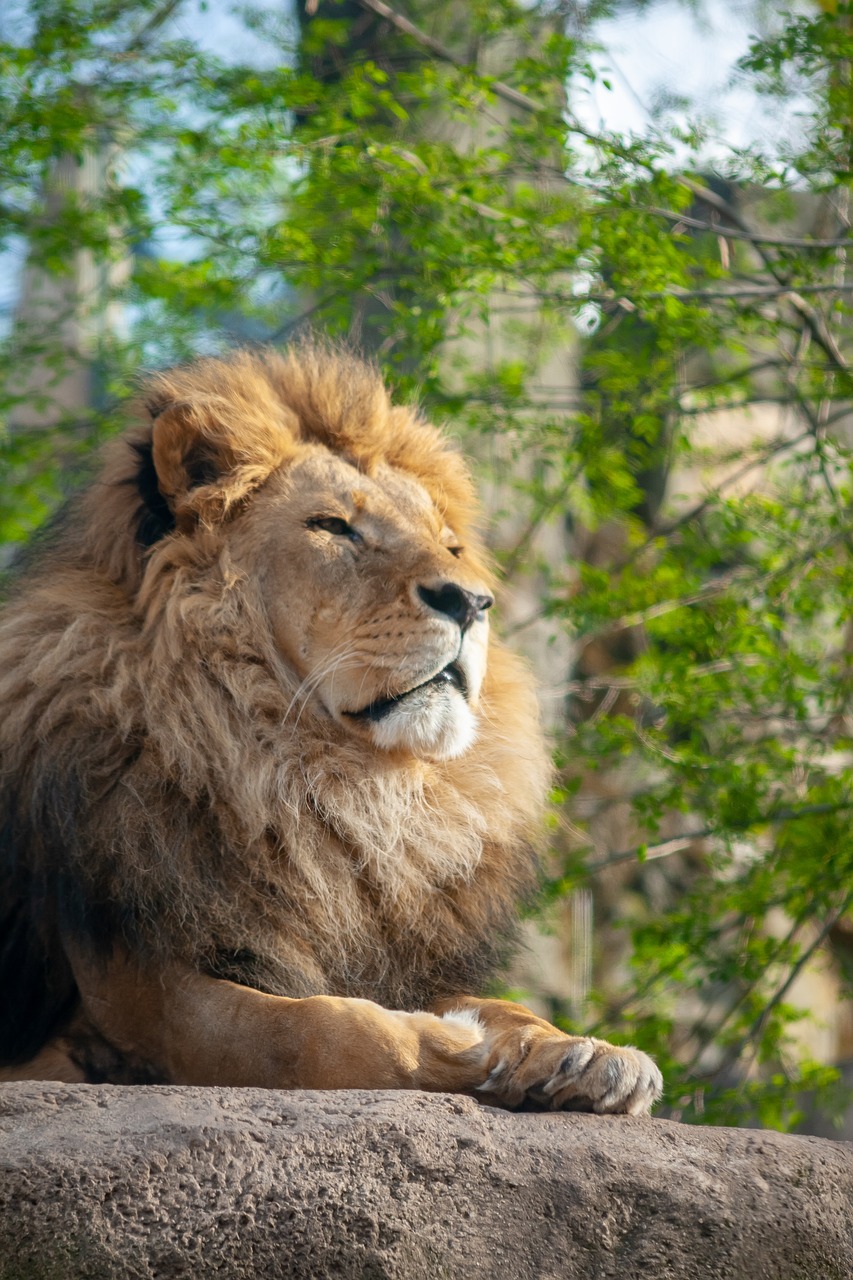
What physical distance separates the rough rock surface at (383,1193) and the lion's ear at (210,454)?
1166 millimetres

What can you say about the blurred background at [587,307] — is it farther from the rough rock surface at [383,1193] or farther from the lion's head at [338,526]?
the rough rock surface at [383,1193]

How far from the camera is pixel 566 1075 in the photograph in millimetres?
2084

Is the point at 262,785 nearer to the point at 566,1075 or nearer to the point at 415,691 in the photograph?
the point at 415,691

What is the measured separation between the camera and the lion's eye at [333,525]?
2.76m

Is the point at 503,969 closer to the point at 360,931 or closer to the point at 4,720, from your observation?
the point at 360,931

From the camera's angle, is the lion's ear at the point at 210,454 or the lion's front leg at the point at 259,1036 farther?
the lion's ear at the point at 210,454

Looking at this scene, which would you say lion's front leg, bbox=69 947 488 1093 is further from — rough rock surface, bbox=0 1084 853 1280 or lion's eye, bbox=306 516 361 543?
lion's eye, bbox=306 516 361 543

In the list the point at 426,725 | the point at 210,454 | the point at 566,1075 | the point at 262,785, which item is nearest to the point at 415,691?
the point at 426,725

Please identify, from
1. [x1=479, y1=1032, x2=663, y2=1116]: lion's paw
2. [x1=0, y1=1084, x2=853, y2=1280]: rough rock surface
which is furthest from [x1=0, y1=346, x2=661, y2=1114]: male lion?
[x1=0, y1=1084, x2=853, y2=1280]: rough rock surface

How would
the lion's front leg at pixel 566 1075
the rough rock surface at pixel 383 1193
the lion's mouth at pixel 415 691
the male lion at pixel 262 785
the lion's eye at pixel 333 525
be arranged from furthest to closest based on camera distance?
the lion's eye at pixel 333 525
the lion's mouth at pixel 415 691
the male lion at pixel 262 785
the lion's front leg at pixel 566 1075
the rough rock surface at pixel 383 1193

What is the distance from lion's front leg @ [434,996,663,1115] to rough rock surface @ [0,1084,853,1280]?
42mm

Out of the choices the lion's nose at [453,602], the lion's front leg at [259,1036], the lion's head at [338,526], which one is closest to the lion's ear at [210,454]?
the lion's head at [338,526]

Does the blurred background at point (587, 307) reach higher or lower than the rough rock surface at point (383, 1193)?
higher

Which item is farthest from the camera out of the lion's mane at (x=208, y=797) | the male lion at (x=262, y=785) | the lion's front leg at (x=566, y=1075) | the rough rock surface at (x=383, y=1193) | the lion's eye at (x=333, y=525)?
the lion's eye at (x=333, y=525)
